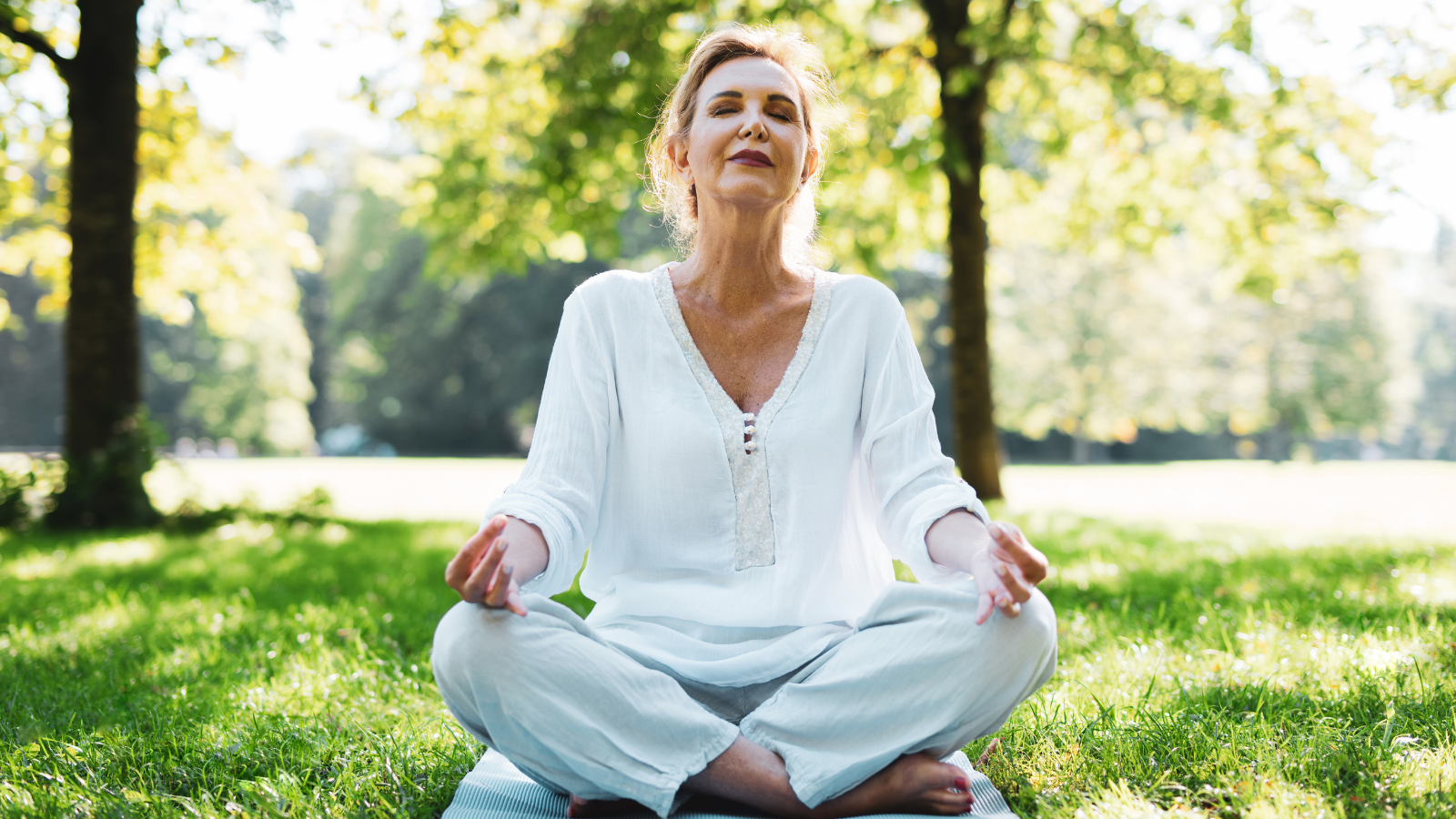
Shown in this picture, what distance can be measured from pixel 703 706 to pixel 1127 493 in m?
18.7

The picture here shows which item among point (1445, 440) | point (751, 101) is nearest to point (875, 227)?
point (751, 101)

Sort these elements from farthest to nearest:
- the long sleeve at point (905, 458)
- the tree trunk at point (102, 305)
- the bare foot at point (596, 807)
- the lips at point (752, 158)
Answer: the tree trunk at point (102, 305), the lips at point (752, 158), the long sleeve at point (905, 458), the bare foot at point (596, 807)

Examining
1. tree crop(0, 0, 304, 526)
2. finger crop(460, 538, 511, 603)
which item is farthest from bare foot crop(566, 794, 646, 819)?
tree crop(0, 0, 304, 526)

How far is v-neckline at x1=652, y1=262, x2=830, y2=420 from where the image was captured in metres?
2.52

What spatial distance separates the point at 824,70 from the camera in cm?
296

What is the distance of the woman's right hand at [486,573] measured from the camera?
75.6 inches

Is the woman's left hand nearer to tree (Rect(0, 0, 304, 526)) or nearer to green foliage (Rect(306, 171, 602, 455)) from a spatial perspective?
tree (Rect(0, 0, 304, 526))

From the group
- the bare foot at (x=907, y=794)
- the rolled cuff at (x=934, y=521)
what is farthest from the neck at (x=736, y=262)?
the bare foot at (x=907, y=794)

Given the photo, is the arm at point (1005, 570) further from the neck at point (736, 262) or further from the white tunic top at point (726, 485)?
the neck at point (736, 262)

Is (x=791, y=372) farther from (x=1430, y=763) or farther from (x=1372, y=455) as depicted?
(x=1372, y=455)

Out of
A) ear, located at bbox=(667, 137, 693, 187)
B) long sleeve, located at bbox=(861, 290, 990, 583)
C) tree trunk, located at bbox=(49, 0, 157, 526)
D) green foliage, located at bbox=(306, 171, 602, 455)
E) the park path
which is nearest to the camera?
long sleeve, located at bbox=(861, 290, 990, 583)

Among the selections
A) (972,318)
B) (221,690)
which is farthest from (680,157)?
(972,318)

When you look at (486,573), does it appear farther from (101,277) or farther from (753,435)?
(101,277)

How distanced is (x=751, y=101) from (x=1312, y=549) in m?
5.73
